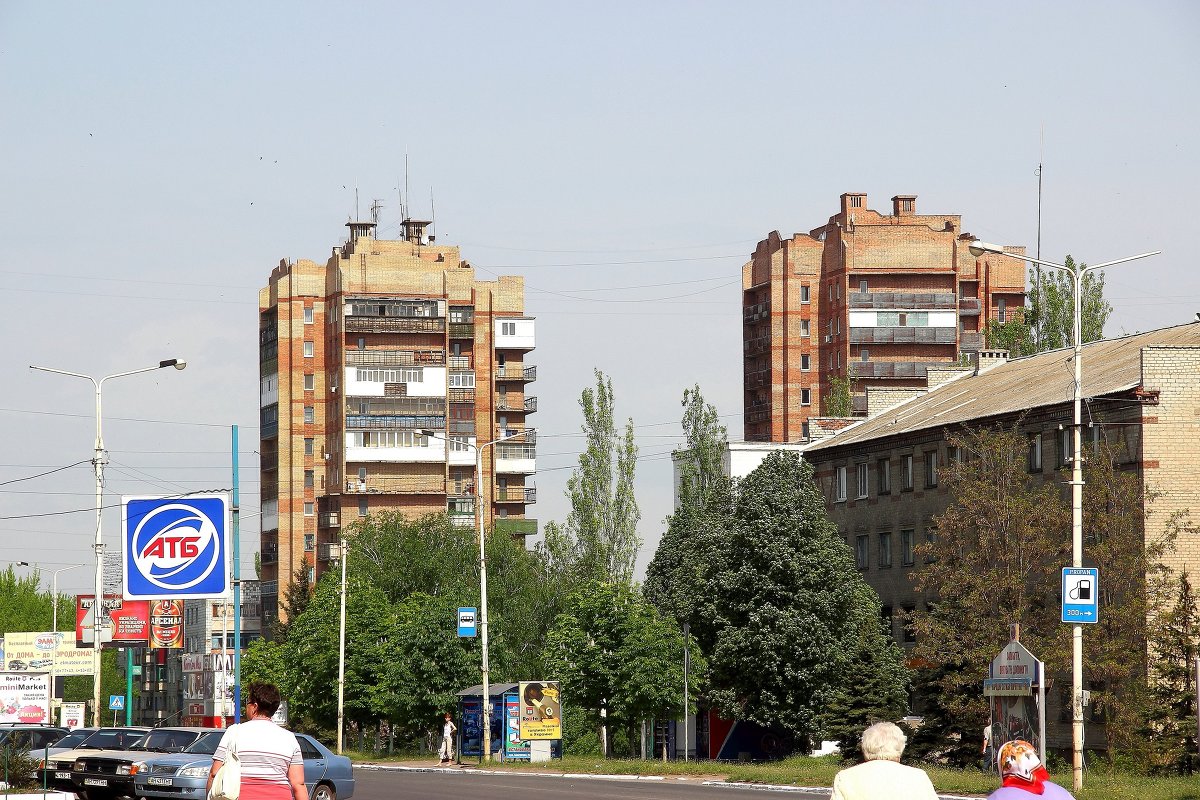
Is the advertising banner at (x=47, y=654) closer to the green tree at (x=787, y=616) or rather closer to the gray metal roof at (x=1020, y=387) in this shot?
the green tree at (x=787, y=616)

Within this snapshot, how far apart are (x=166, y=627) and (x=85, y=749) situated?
182ft

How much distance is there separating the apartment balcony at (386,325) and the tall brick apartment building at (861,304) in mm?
26371

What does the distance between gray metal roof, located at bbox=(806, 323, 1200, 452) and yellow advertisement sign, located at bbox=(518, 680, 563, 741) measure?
18.2 m

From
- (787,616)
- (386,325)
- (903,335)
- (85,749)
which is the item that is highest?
(386,325)

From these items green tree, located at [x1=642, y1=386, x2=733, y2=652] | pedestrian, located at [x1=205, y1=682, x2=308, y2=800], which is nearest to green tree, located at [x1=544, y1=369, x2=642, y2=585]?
green tree, located at [x1=642, y1=386, x2=733, y2=652]

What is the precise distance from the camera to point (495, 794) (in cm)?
3559

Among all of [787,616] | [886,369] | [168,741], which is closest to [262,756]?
[168,741]

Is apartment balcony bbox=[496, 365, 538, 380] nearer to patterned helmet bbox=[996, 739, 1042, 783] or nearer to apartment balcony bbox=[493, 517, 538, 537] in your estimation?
apartment balcony bbox=[493, 517, 538, 537]

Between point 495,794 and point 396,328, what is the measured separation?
89447 millimetres

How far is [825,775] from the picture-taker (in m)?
42.5

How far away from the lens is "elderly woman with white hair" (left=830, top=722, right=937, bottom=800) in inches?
348

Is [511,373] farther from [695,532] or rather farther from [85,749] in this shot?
[85,749]

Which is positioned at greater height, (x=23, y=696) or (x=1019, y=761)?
(x=1019, y=761)

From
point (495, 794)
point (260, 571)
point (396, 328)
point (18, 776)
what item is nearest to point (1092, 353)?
point (495, 794)
